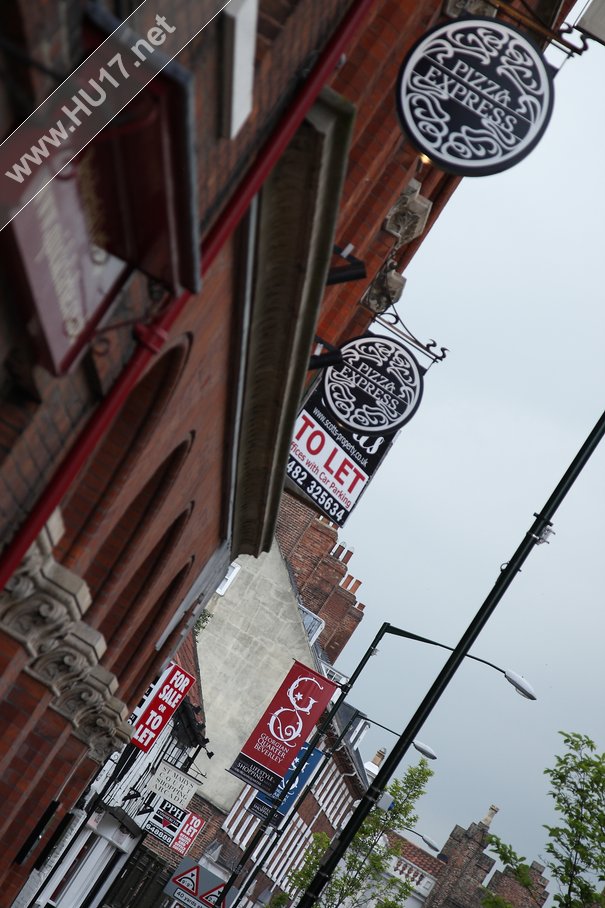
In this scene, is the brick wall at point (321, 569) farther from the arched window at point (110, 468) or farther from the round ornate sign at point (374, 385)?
the arched window at point (110, 468)

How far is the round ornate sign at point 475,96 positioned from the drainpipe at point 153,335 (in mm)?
2888

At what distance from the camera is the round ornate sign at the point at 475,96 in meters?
10.5

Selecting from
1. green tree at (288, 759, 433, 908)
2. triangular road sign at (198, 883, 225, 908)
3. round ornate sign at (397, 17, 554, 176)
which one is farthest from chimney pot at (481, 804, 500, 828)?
round ornate sign at (397, 17, 554, 176)

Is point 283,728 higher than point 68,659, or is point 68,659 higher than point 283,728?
point 283,728

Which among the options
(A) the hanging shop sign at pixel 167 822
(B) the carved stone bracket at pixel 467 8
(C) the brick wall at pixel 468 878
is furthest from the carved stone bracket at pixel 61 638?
(C) the brick wall at pixel 468 878

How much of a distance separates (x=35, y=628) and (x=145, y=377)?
212 cm

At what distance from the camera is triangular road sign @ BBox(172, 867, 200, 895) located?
24812 millimetres

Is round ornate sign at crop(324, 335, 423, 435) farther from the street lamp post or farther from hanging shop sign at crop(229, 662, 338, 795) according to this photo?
hanging shop sign at crop(229, 662, 338, 795)

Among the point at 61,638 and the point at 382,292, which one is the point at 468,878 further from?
the point at 61,638

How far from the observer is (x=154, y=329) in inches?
266

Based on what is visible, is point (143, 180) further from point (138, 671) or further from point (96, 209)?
point (138, 671)

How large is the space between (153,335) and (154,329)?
0.03m

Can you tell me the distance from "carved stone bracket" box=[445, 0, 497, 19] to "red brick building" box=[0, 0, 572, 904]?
0.15 m

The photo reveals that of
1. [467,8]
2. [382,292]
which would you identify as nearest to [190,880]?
[382,292]
